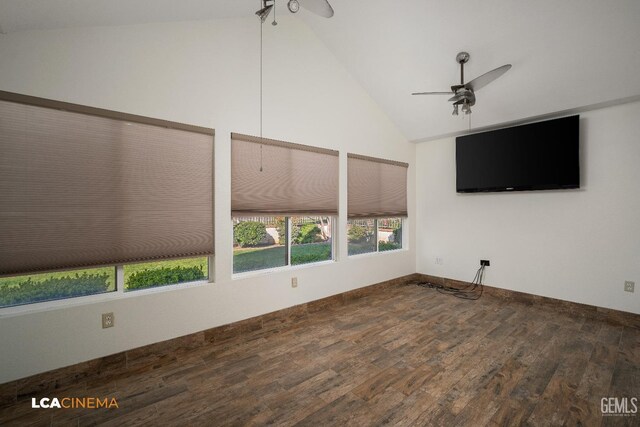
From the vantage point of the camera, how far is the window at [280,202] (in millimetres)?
3195

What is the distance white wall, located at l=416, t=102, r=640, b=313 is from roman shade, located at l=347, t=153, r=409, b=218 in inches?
28.8

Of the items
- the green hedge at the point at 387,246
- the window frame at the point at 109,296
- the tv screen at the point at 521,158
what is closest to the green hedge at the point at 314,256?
the window frame at the point at 109,296

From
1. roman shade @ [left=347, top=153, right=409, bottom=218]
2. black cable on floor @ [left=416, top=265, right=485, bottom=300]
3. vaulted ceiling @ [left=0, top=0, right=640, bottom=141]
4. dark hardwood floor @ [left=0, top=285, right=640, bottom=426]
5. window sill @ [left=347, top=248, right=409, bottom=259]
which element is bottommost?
dark hardwood floor @ [left=0, top=285, right=640, bottom=426]

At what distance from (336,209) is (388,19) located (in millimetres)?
2482

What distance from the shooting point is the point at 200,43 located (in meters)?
2.89

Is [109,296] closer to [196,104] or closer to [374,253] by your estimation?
[196,104]

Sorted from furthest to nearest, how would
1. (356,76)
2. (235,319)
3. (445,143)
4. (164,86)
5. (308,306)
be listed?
1. (445,143)
2. (356,76)
3. (308,306)
4. (235,319)
5. (164,86)

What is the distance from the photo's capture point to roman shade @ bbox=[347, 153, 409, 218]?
4.39 meters

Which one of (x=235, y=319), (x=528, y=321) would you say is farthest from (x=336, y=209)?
(x=528, y=321)

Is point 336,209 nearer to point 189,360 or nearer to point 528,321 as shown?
point 189,360

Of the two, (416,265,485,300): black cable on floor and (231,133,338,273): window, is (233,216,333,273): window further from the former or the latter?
(416,265,485,300): black cable on floor

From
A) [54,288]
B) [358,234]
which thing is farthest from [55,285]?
[358,234]

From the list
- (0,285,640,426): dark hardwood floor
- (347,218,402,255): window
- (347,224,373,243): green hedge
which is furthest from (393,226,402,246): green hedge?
(0,285,640,426): dark hardwood floor

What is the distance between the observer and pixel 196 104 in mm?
2877
